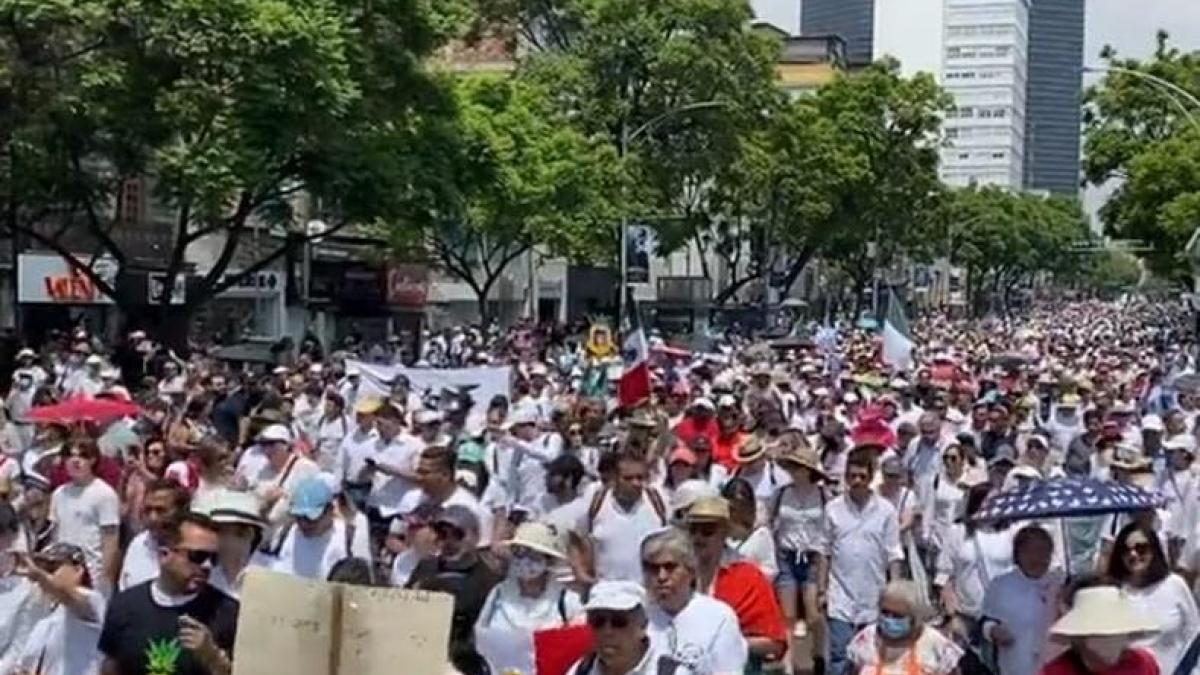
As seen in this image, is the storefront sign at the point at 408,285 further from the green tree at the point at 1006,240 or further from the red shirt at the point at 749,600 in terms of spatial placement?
the green tree at the point at 1006,240

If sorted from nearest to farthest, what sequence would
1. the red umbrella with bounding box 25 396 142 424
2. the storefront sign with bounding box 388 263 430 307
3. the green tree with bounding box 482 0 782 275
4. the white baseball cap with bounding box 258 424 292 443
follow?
the white baseball cap with bounding box 258 424 292 443 < the red umbrella with bounding box 25 396 142 424 < the green tree with bounding box 482 0 782 275 < the storefront sign with bounding box 388 263 430 307

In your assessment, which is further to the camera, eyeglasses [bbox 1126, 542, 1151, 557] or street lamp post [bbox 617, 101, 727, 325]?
street lamp post [bbox 617, 101, 727, 325]

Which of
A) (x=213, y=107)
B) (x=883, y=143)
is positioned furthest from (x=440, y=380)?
(x=883, y=143)

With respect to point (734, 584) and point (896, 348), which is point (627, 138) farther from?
point (734, 584)

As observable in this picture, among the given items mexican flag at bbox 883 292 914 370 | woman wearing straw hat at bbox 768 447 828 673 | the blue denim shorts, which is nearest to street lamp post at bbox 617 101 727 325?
mexican flag at bbox 883 292 914 370

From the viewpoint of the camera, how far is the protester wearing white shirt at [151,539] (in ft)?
25.3

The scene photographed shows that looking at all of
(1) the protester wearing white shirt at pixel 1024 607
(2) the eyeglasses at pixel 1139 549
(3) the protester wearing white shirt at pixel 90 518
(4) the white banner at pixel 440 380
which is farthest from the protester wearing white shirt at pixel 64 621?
(4) the white banner at pixel 440 380

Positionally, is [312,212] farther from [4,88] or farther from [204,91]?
[4,88]

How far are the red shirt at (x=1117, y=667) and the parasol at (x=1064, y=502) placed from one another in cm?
220

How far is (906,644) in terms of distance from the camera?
680cm

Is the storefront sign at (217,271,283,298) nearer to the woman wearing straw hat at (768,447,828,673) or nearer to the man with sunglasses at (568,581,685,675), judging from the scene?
the woman wearing straw hat at (768,447,828,673)

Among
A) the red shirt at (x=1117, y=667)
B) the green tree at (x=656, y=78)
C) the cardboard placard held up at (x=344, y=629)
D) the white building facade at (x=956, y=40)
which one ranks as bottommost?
the red shirt at (x=1117, y=667)

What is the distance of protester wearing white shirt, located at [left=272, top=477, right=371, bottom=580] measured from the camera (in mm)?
8211

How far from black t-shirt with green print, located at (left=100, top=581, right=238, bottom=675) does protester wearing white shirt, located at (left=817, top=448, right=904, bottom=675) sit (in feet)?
14.7
